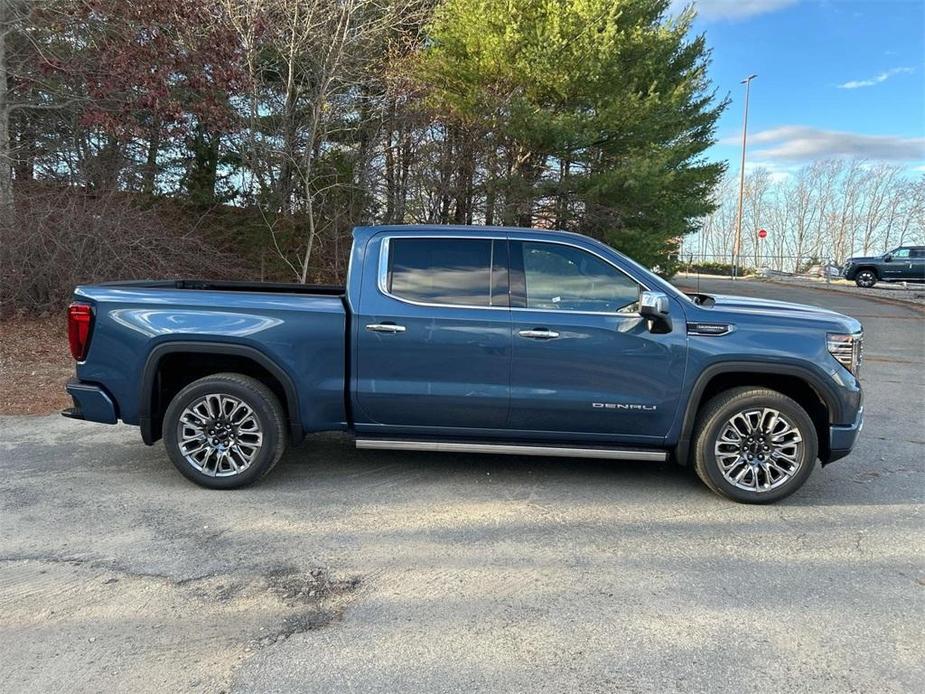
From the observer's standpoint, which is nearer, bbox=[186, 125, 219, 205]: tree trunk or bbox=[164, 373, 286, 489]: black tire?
bbox=[164, 373, 286, 489]: black tire

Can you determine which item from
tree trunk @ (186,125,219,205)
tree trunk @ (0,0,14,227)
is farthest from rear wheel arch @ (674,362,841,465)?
tree trunk @ (186,125,219,205)

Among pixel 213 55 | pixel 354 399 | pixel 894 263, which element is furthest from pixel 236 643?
pixel 894 263

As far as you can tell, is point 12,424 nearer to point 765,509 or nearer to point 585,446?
point 585,446

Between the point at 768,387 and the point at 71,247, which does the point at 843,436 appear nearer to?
the point at 768,387

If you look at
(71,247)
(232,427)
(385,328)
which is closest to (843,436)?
(385,328)

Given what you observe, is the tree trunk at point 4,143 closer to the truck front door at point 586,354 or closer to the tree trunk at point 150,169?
the tree trunk at point 150,169

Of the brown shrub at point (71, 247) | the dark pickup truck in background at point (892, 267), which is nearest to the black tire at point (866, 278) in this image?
the dark pickup truck in background at point (892, 267)

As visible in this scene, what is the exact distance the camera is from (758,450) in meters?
4.40

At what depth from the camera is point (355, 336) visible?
14.6 ft

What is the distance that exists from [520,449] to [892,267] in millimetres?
34786

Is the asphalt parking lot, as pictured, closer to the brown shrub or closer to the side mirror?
the side mirror

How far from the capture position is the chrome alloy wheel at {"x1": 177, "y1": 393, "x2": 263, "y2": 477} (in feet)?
14.8

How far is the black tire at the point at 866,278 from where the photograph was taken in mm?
32062

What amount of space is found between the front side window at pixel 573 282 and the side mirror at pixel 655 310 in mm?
128
